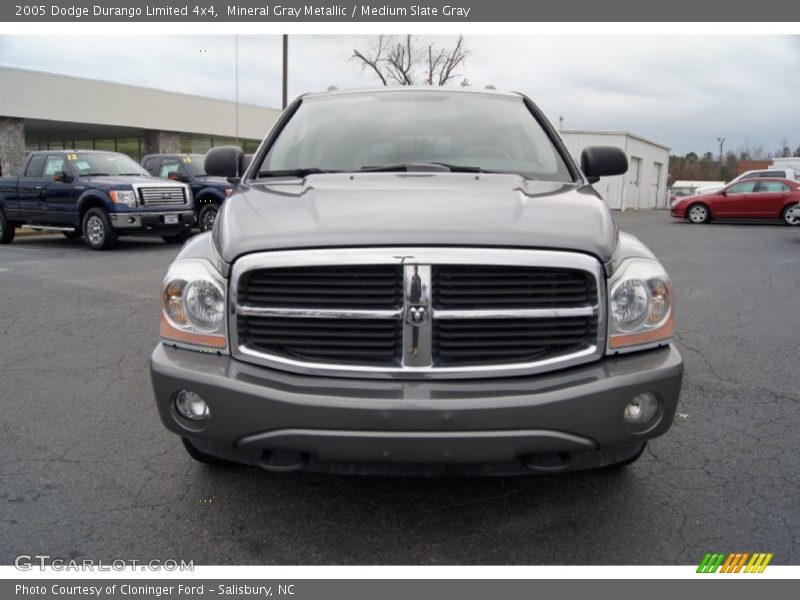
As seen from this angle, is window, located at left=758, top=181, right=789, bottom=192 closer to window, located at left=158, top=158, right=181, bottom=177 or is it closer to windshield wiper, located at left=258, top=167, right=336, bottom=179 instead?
window, located at left=158, top=158, right=181, bottom=177

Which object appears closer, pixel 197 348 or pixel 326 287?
pixel 326 287

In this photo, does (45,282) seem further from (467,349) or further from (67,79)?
(67,79)

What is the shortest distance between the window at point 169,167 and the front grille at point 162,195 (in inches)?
90.3

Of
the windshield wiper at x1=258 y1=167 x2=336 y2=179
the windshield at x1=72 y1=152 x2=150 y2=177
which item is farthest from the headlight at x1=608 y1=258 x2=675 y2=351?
the windshield at x1=72 y1=152 x2=150 y2=177

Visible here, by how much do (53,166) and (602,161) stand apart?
12400 mm

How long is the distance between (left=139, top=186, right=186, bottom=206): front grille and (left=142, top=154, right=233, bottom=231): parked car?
3.98 feet

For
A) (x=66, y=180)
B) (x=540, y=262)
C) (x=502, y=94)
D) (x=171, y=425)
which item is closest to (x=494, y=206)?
(x=540, y=262)

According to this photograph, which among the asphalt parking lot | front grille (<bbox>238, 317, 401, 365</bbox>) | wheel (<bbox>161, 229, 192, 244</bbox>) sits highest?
front grille (<bbox>238, 317, 401, 365</bbox>)

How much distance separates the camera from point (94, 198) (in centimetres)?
1252

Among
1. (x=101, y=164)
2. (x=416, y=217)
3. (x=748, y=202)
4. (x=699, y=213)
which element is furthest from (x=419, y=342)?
(x=699, y=213)

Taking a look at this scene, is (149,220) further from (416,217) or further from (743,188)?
(743,188)

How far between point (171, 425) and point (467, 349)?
118 centimetres

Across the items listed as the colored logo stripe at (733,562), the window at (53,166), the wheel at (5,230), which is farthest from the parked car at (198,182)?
the colored logo stripe at (733,562)

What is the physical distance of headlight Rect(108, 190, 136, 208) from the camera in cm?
1230
